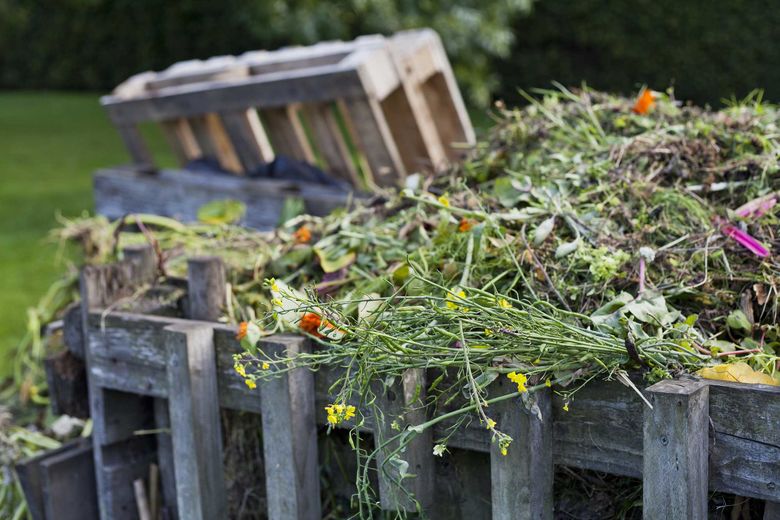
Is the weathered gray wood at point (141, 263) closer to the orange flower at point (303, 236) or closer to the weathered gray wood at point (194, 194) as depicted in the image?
the orange flower at point (303, 236)

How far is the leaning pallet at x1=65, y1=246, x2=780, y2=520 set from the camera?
1.70 m

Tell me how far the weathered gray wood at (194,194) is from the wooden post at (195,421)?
1.77 metres

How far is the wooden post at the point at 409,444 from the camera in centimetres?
196

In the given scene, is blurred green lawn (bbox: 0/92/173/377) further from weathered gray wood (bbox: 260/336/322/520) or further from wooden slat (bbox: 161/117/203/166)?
weathered gray wood (bbox: 260/336/322/520)

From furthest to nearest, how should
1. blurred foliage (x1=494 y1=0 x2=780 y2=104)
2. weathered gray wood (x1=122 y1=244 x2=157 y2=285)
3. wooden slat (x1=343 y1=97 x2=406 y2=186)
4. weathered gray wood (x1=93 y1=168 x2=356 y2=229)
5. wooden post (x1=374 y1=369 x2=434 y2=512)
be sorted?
blurred foliage (x1=494 y1=0 x2=780 y2=104) < weathered gray wood (x1=93 y1=168 x2=356 y2=229) < wooden slat (x1=343 y1=97 x2=406 y2=186) < weathered gray wood (x1=122 y1=244 x2=157 y2=285) < wooden post (x1=374 y1=369 x2=434 y2=512)

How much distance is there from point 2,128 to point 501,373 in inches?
588

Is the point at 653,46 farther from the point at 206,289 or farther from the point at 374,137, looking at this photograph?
the point at 206,289

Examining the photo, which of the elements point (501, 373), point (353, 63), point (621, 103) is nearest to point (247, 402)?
point (501, 373)

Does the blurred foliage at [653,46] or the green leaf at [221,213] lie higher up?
the blurred foliage at [653,46]

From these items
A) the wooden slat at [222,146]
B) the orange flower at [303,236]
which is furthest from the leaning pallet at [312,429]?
the wooden slat at [222,146]

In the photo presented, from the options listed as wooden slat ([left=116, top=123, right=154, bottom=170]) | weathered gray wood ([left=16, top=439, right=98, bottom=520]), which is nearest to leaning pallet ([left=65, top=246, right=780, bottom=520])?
weathered gray wood ([left=16, top=439, right=98, bottom=520])

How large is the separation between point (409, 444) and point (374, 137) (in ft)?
8.05

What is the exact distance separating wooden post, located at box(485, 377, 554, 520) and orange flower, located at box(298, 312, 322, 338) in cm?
46

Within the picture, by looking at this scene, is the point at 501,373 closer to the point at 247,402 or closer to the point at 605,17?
the point at 247,402
